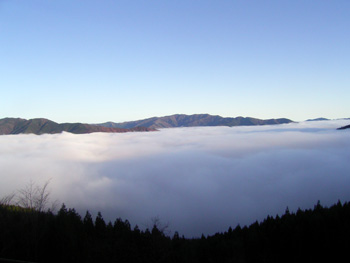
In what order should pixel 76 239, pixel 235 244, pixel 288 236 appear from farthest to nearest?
pixel 288 236, pixel 235 244, pixel 76 239

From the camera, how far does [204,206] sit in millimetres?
191375

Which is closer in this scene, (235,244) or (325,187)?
(235,244)

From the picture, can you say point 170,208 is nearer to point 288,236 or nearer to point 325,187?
point 325,187

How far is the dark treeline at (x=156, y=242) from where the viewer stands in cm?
3712

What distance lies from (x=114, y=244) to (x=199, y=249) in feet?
50.5

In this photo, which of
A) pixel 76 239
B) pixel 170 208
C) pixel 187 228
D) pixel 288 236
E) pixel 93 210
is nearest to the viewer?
pixel 76 239

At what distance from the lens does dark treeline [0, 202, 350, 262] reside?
37.1 meters

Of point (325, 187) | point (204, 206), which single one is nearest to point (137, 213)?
point (204, 206)

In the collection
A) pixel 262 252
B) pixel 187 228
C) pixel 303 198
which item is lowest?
pixel 187 228

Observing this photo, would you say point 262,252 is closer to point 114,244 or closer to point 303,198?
point 114,244

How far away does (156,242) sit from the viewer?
40.9m

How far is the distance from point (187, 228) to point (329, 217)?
12221 cm

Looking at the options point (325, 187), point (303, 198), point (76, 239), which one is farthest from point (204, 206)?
point (76, 239)

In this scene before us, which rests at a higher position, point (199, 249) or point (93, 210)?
point (199, 249)
